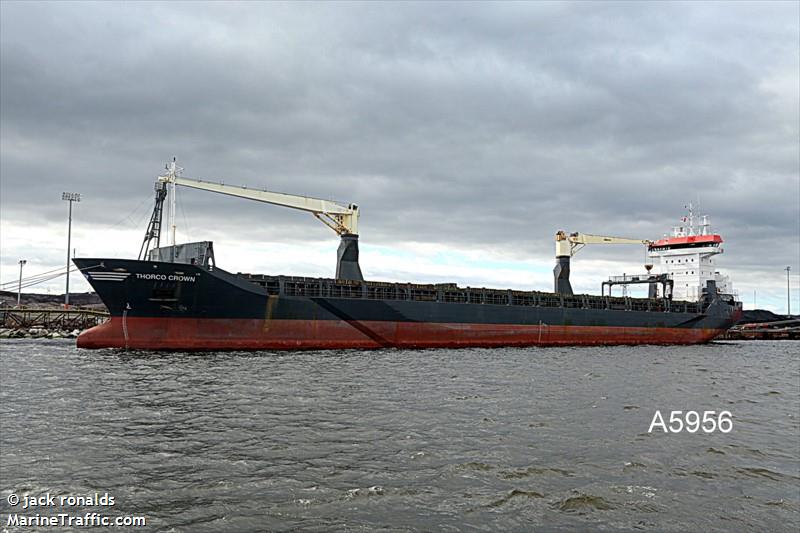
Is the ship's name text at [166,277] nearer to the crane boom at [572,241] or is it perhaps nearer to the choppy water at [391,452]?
the choppy water at [391,452]

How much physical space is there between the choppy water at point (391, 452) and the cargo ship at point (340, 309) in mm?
6486

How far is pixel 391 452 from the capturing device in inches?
329

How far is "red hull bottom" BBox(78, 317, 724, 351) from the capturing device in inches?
886

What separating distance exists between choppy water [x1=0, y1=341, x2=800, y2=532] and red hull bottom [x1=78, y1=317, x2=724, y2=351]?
21.0ft

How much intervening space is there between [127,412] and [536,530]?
8.20 m

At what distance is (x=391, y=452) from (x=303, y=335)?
16969mm

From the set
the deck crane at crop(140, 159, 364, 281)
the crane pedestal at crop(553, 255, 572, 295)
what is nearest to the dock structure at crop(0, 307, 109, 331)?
the deck crane at crop(140, 159, 364, 281)

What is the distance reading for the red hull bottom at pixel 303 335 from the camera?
2250 centimetres

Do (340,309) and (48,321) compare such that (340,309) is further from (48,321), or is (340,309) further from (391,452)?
(48,321)

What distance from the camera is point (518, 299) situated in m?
35.2

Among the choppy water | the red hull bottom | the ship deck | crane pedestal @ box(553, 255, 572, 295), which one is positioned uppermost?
crane pedestal @ box(553, 255, 572, 295)

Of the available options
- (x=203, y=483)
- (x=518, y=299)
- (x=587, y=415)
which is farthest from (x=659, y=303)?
(x=203, y=483)

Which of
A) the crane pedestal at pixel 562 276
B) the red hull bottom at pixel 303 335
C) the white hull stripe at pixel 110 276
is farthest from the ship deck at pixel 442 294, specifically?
the white hull stripe at pixel 110 276

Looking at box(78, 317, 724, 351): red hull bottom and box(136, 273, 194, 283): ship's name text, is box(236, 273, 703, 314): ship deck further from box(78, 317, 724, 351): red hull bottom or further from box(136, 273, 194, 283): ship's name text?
box(136, 273, 194, 283): ship's name text
